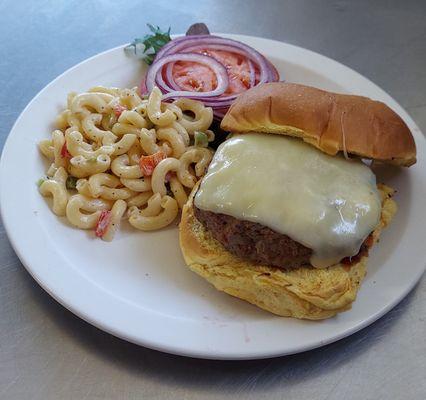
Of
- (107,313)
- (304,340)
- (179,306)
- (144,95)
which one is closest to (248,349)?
(304,340)

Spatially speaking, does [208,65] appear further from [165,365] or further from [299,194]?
[165,365]

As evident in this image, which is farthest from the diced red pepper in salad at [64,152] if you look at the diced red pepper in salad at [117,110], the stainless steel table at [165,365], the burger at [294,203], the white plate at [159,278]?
the burger at [294,203]

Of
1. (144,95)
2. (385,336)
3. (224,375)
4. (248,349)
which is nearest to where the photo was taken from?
(248,349)

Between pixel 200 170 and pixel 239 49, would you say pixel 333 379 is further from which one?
pixel 239 49

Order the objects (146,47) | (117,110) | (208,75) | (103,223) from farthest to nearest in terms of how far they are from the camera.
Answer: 1. (146,47)
2. (208,75)
3. (117,110)
4. (103,223)

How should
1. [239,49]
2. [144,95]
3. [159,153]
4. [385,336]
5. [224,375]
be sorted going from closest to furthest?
[224,375] < [385,336] < [159,153] < [144,95] < [239,49]

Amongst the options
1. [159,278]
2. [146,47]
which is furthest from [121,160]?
[146,47]
